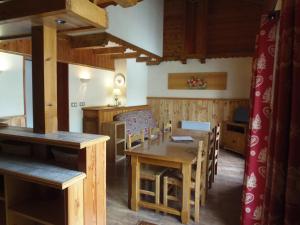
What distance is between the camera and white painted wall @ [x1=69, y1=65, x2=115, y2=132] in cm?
465

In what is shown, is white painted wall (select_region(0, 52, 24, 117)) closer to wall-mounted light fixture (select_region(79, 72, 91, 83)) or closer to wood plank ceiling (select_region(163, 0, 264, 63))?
wall-mounted light fixture (select_region(79, 72, 91, 83))

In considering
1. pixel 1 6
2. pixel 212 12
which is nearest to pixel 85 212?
pixel 1 6

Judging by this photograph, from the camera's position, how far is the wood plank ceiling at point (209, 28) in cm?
563

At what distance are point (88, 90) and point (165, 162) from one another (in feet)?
10.9

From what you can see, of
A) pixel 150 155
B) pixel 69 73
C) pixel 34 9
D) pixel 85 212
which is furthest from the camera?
pixel 69 73

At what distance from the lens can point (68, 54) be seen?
14.6 feet

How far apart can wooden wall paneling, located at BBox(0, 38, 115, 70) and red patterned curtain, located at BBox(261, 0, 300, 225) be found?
317cm

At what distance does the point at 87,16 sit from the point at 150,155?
1.50 meters

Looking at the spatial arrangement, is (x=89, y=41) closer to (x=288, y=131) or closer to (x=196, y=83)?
(x=196, y=83)

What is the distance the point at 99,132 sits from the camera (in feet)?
15.5

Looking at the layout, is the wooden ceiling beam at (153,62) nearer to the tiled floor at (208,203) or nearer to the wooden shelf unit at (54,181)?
the tiled floor at (208,203)

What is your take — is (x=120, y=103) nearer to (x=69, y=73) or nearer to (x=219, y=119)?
(x=69, y=73)

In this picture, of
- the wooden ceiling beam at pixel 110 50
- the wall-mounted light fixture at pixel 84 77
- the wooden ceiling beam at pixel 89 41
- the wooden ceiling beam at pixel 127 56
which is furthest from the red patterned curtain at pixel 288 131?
the wooden ceiling beam at pixel 127 56

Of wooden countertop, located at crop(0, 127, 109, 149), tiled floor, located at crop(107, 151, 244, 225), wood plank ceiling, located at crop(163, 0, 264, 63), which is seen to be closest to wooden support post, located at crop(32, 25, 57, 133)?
wooden countertop, located at crop(0, 127, 109, 149)
